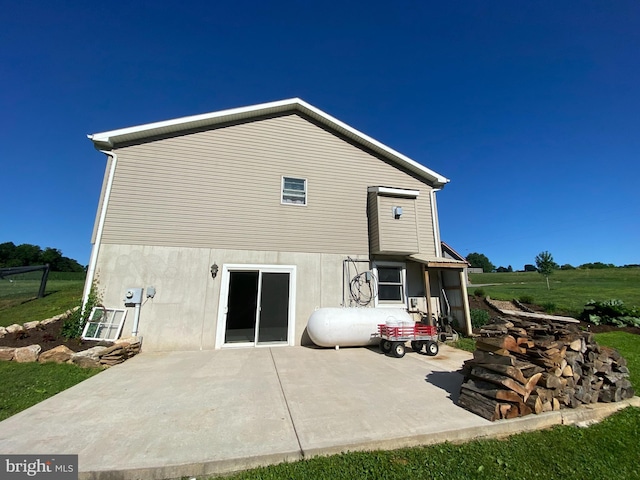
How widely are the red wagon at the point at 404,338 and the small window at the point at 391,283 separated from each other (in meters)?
1.76

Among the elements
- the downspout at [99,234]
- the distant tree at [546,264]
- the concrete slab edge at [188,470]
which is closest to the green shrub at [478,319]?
the concrete slab edge at [188,470]

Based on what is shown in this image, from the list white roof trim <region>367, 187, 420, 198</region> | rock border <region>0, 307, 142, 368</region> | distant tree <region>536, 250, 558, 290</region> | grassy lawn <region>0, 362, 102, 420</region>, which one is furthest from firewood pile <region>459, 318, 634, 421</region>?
distant tree <region>536, 250, 558, 290</region>

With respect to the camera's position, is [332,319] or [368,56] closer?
[332,319]

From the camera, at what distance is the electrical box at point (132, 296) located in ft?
21.9

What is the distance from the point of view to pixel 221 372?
16.4ft

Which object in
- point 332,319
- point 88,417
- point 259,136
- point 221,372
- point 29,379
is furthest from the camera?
point 259,136

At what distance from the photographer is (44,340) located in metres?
5.88

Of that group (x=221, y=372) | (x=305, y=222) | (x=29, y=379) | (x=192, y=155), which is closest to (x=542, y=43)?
(x=305, y=222)

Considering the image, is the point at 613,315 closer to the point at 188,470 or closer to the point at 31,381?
the point at 188,470

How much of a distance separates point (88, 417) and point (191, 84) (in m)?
10.6

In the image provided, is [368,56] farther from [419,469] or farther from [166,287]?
[419,469]

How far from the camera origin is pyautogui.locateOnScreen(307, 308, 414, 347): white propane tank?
268 inches

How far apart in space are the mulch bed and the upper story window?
20.4 feet

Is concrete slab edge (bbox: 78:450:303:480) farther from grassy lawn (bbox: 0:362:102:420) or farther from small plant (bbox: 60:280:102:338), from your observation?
small plant (bbox: 60:280:102:338)
